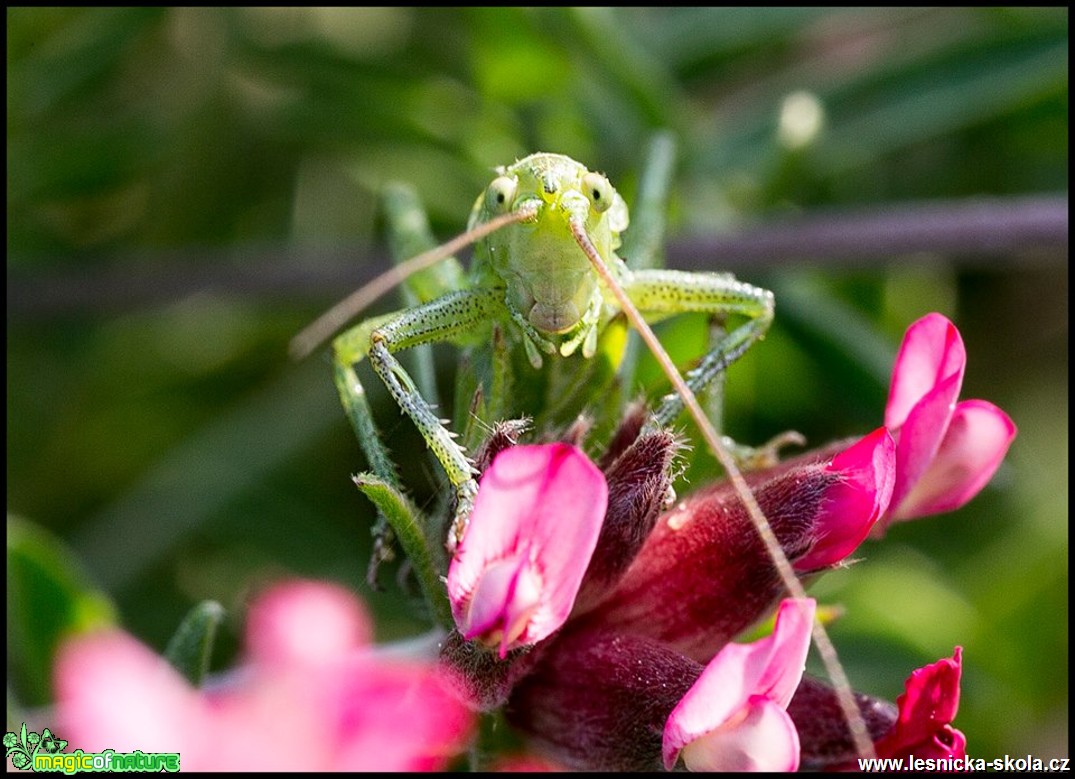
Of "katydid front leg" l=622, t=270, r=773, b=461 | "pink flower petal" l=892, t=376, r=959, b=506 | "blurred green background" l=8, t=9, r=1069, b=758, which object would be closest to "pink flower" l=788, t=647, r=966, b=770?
"pink flower petal" l=892, t=376, r=959, b=506

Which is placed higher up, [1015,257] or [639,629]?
[639,629]

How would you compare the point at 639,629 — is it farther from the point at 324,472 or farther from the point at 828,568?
the point at 324,472

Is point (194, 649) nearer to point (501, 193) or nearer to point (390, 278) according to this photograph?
point (390, 278)

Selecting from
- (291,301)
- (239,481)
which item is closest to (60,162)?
(291,301)

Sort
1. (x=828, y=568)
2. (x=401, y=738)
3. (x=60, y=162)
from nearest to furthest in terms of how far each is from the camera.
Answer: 1. (x=401, y=738)
2. (x=828, y=568)
3. (x=60, y=162)

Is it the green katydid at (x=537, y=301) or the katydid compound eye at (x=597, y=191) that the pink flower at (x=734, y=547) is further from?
the katydid compound eye at (x=597, y=191)

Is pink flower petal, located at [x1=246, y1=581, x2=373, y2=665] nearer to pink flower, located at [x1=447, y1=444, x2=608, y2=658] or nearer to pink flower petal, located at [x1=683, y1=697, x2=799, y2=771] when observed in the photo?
pink flower, located at [x1=447, y1=444, x2=608, y2=658]

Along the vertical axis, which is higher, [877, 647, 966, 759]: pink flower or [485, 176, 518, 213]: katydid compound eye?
[485, 176, 518, 213]: katydid compound eye
